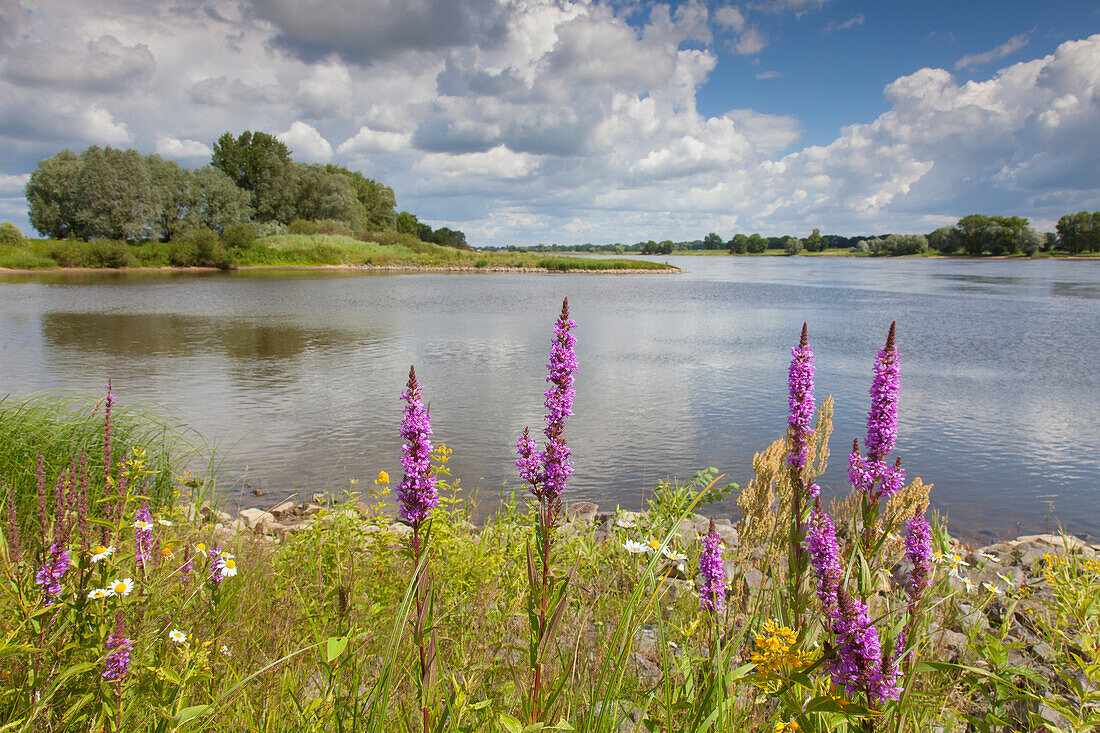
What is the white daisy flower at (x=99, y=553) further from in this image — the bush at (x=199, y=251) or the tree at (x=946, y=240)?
the tree at (x=946, y=240)

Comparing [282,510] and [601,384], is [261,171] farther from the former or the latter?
[282,510]

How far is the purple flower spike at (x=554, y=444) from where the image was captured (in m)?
2.12

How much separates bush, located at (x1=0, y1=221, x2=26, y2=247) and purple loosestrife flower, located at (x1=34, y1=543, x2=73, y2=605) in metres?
68.3

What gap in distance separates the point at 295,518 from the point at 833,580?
6347mm

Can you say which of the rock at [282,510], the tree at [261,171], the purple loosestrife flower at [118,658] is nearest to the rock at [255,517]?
the rock at [282,510]

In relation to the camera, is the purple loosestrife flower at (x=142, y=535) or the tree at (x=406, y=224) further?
the tree at (x=406, y=224)

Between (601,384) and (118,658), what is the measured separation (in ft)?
39.5

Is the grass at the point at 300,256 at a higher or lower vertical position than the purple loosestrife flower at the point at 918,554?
higher

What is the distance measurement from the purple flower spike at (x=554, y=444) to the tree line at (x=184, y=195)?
6802cm

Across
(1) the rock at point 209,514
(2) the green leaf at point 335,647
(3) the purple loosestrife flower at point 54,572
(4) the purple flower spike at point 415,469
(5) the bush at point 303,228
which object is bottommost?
(1) the rock at point 209,514

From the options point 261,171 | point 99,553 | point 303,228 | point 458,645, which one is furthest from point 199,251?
point 458,645

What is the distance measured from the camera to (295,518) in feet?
22.3

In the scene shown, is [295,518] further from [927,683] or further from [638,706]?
[927,683]

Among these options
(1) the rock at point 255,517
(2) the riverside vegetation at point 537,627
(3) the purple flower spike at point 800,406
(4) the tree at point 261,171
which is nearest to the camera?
(2) the riverside vegetation at point 537,627
